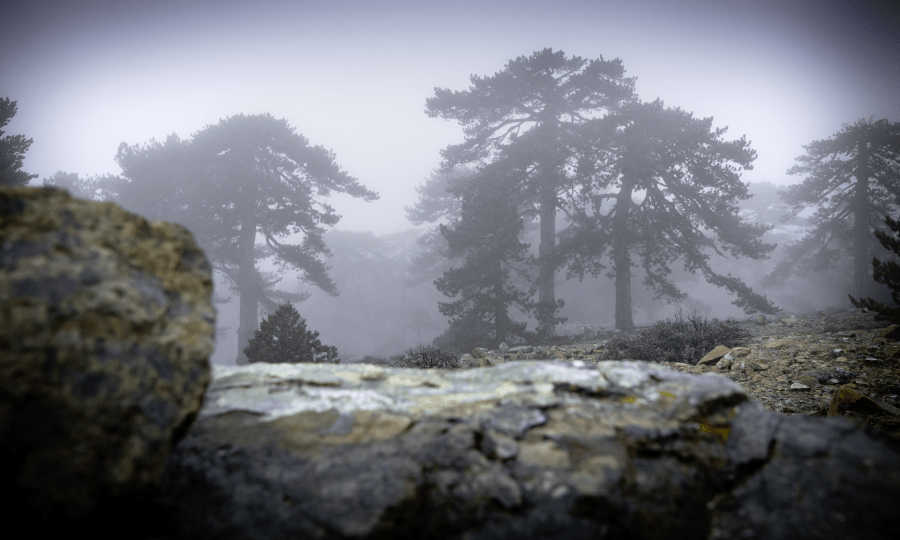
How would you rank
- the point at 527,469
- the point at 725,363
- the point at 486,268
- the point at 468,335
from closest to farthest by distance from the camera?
1. the point at 527,469
2. the point at 725,363
3. the point at 468,335
4. the point at 486,268

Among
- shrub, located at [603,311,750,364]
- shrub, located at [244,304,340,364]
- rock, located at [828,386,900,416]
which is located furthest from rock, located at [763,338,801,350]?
shrub, located at [244,304,340,364]

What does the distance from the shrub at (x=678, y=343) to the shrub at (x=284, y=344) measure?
5912 mm

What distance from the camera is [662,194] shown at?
40.8 feet

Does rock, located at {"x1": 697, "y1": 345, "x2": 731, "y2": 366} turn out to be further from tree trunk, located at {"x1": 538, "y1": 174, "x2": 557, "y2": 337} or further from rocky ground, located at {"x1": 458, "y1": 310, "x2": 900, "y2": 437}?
tree trunk, located at {"x1": 538, "y1": 174, "x2": 557, "y2": 337}

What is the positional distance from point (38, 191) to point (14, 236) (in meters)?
0.24

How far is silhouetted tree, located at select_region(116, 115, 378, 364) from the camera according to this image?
50.7ft

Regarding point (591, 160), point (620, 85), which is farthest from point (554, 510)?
point (620, 85)

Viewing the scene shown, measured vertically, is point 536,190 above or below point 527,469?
above

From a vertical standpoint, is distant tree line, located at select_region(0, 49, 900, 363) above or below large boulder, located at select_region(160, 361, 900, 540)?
above

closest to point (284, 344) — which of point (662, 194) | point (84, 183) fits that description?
point (662, 194)

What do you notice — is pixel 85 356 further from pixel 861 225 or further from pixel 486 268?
pixel 861 225

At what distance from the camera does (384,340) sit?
1243 inches

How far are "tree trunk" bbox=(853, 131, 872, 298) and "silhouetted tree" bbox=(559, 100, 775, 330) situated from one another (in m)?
9.44

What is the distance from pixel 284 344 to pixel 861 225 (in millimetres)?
25294
